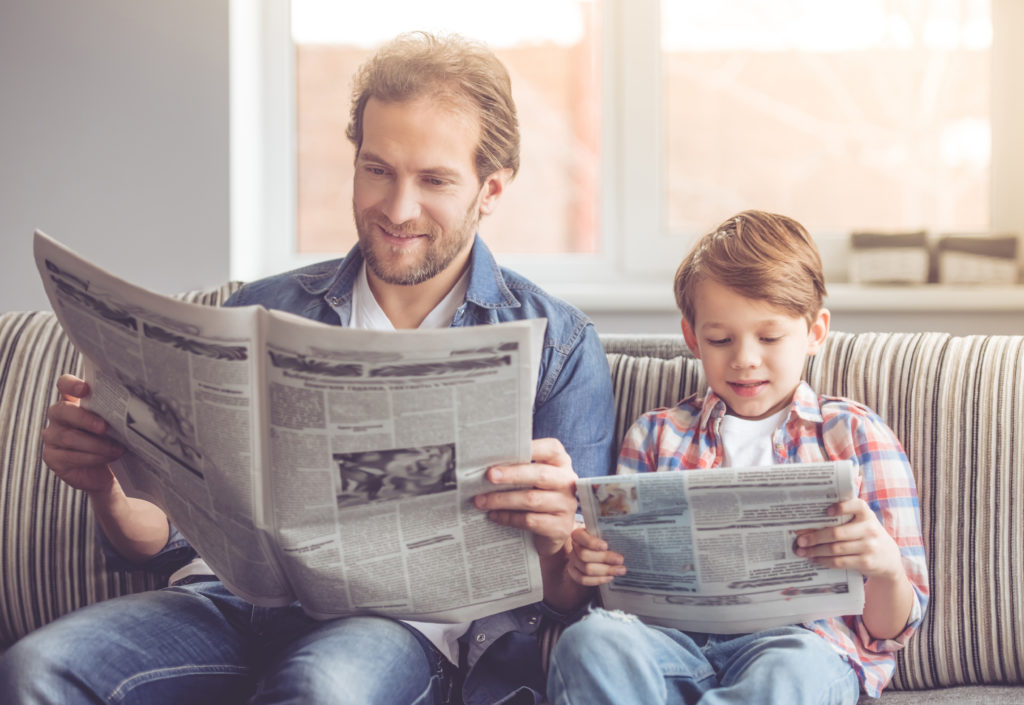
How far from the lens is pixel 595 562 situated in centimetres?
111

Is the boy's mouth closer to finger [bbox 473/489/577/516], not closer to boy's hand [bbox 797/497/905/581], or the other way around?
boy's hand [bbox 797/497/905/581]

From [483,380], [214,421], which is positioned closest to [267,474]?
[214,421]

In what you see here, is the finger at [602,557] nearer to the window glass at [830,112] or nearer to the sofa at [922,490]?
the sofa at [922,490]

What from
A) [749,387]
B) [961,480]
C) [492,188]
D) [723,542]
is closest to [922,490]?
[961,480]

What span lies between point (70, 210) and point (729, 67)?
1447mm

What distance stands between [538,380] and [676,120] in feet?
3.72

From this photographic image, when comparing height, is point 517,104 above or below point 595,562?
above

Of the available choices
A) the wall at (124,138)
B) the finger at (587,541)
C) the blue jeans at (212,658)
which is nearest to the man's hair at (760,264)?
the finger at (587,541)

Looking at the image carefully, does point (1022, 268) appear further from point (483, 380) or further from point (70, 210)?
point (70, 210)

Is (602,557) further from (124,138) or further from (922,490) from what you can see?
(124,138)

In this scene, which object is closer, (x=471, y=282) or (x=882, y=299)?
(x=471, y=282)

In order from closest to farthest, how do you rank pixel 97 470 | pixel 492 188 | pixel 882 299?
pixel 97 470 < pixel 492 188 < pixel 882 299

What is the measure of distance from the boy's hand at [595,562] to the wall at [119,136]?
46.9 inches

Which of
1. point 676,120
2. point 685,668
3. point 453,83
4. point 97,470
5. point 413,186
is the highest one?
point 676,120
